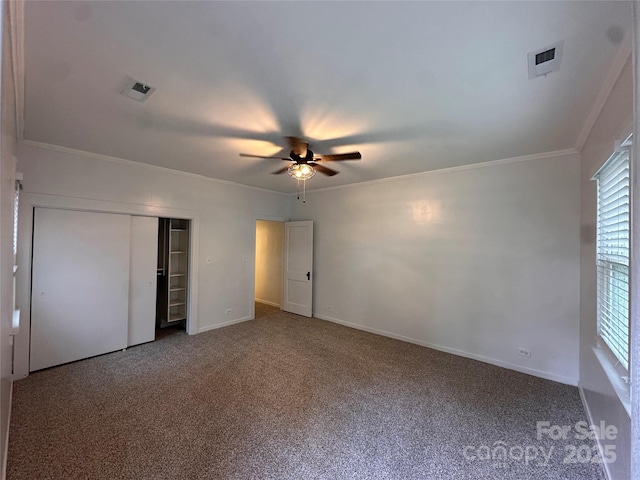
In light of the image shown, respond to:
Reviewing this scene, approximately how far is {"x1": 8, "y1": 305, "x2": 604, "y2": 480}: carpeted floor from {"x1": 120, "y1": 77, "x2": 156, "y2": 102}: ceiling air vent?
2709mm

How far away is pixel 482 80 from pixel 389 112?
2.29 ft

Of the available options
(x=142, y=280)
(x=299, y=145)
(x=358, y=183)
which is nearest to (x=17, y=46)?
(x=299, y=145)

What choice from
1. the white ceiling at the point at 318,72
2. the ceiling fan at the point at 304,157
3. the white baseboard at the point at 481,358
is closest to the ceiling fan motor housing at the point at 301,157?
the ceiling fan at the point at 304,157

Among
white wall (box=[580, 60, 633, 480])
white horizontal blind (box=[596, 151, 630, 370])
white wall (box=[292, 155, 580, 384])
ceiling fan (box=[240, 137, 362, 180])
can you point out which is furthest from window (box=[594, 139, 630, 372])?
ceiling fan (box=[240, 137, 362, 180])

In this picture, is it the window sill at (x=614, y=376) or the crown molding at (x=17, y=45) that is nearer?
the crown molding at (x=17, y=45)

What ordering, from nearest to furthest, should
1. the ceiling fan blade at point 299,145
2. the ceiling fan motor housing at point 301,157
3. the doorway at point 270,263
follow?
the ceiling fan blade at point 299,145 < the ceiling fan motor housing at point 301,157 < the doorway at point 270,263

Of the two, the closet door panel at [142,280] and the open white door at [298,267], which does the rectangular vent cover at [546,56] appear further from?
the closet door panel at [142,280]

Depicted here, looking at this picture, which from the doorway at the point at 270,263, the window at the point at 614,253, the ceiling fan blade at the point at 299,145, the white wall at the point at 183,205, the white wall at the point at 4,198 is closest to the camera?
the white wall at the point at 4,198

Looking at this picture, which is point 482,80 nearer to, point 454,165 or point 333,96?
point 333,96

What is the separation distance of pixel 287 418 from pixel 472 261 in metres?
3.09

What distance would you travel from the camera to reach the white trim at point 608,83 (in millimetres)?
1508

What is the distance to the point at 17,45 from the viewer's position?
1537 mm

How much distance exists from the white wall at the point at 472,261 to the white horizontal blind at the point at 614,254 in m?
0.87

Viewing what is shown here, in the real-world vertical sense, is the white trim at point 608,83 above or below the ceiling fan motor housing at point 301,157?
above
